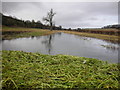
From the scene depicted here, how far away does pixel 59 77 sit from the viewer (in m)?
2.70

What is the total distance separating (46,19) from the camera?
38125 millimetres

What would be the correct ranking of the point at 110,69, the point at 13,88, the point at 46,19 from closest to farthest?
the point at 13,88, the point at 110,69, the point at 46,19

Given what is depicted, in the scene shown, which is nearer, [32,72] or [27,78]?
[27,78]

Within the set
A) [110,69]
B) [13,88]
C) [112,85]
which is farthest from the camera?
[110,69]

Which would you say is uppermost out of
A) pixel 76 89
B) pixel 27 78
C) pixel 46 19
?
pixel 46 19

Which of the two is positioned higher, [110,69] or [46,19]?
[46,19]

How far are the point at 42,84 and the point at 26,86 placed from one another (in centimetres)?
38

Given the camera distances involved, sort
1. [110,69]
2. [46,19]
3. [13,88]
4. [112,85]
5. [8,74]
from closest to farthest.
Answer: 1. [13,88]
2. [112,85]
3. [8,74]
4. [110,69]
5. [46,19]

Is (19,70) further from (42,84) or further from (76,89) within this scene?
(76,89)

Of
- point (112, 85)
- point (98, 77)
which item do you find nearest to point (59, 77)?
point (98, 77)

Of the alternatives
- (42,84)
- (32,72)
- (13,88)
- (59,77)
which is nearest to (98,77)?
(59,77)

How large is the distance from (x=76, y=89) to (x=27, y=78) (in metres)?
1.33

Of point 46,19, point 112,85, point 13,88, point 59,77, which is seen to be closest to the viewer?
point 13,88

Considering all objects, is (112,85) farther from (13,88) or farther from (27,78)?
(13,88)
